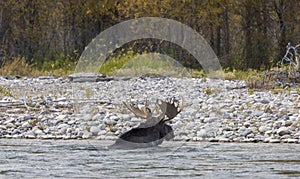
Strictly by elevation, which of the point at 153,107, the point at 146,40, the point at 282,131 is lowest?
the point at 282,131

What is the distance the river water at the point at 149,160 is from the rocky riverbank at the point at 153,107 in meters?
0.55

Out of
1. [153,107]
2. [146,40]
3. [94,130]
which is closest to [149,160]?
[94,130]

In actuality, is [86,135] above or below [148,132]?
below

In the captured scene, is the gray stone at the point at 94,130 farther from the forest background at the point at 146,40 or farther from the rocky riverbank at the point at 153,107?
the forest background at the point at 146,40

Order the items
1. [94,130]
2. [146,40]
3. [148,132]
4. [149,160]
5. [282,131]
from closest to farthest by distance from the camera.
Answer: [149,160]
[148,132]
[282,131]
[94,130]
[146,40]

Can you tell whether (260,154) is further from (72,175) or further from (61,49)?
(61,49)

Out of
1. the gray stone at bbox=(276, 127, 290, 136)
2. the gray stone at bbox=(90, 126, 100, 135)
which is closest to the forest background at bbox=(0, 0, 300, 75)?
the gray stone at bbox=(90, 126, 100, 135)

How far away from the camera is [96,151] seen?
7246 mm

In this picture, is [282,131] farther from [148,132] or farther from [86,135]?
[86,135]

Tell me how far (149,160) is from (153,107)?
3.99 m

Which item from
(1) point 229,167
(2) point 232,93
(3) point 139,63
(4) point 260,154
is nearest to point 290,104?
(2) point 232,93

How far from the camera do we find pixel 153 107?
34.6ft

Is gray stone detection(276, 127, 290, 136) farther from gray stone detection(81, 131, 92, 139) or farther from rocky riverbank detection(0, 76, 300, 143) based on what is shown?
gray stone detection(81, 131, 92, 139)

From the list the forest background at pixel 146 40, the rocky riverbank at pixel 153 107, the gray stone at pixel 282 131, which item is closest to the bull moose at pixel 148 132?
the rocky riverbank at pixel 153 107
